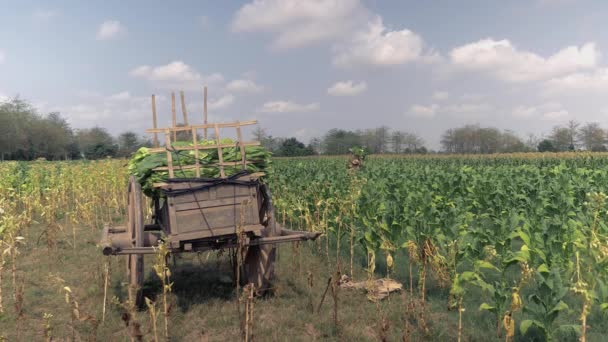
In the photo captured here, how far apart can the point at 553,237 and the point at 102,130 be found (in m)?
124

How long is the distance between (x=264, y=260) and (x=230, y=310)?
0.79 m

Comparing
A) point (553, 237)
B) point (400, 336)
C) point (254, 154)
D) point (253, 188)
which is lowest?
point (400, 336)

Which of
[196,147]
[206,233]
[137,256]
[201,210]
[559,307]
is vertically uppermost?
[196,147]

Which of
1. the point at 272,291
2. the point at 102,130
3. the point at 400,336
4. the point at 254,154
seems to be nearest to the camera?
the point at 400,336

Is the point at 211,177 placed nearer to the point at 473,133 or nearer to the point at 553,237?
the point at 553,237

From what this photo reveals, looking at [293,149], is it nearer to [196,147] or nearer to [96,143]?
[96,143]

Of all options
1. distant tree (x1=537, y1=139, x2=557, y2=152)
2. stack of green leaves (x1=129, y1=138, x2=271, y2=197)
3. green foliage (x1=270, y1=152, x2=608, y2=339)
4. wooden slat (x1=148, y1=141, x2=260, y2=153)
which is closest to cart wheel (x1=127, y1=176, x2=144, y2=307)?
stack of green leaves (x1=129, y1=138, x2=271, y2=197)

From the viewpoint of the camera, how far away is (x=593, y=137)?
86750 mm

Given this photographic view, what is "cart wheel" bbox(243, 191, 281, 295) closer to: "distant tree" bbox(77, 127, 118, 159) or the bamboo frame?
the bamboo frame

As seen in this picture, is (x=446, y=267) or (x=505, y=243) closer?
(x=446, y=267)

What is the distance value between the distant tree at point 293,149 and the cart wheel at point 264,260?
7503cm

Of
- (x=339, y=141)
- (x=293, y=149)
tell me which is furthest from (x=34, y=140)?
(x=339, y=141)

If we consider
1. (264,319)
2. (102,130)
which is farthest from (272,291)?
(102,130)

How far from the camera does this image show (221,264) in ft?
25.8
